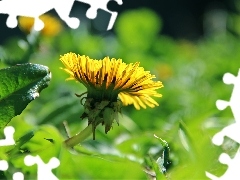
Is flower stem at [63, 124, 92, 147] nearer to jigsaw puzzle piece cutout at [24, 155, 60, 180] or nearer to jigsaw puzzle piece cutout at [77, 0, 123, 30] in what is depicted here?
jigsaw puzzle piece cutout at [24, 155, 60, 180]

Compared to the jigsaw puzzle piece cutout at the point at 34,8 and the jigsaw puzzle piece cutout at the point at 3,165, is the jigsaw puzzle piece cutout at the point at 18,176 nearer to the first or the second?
→ the jigsaw puzzle piece cutout at the point at 3,165

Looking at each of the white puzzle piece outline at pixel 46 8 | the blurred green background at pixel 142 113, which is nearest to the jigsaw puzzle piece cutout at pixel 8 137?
the blurred green background at pixel 142 113

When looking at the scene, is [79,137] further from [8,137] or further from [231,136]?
[231,136]

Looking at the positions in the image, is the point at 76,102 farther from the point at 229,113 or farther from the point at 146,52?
the point at 146,52

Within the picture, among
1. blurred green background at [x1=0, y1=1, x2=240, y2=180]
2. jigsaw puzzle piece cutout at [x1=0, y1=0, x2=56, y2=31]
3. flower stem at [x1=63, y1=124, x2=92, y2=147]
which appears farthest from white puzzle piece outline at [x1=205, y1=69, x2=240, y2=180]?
jigsaw puzzle piece cutout at [x1=0, y1=0, x2=56, y2=31]

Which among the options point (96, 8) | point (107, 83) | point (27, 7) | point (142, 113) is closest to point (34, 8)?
point (27, 7)

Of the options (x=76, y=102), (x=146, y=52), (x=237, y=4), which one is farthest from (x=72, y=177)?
(x=237, y=4)

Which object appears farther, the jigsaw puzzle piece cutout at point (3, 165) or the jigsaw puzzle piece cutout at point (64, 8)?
the jigsaw puzzle piece cutout at point (64, 8)
